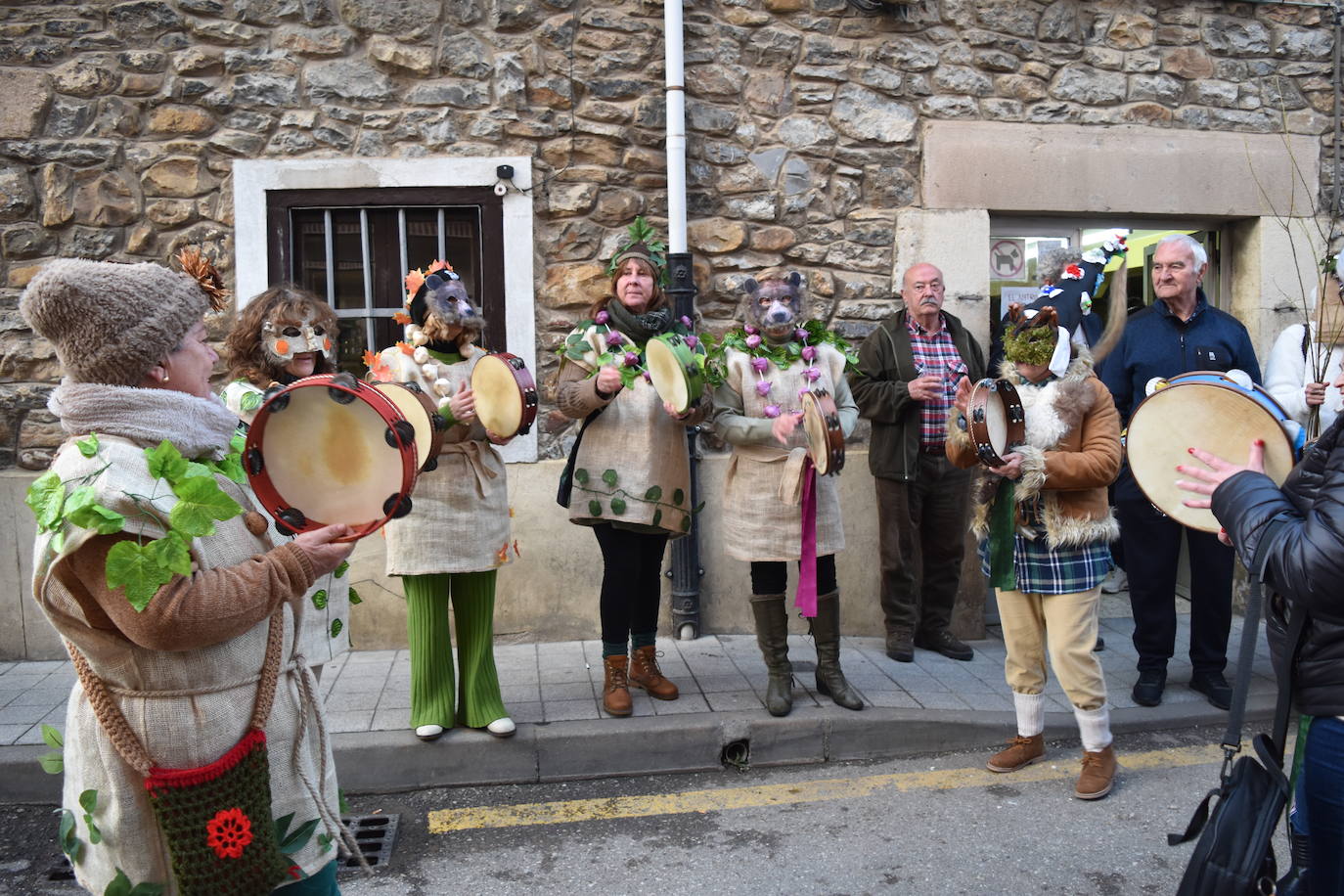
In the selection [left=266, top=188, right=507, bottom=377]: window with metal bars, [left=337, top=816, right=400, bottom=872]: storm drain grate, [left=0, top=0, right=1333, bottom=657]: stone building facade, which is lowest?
[left=337, top=816, right=400, bottom=872]: storm drain grate

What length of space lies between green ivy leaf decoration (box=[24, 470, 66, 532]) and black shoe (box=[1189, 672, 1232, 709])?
501cm

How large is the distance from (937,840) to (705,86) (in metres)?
4.26

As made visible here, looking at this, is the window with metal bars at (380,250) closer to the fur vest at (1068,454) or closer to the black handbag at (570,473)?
the black handbag at (570,473)

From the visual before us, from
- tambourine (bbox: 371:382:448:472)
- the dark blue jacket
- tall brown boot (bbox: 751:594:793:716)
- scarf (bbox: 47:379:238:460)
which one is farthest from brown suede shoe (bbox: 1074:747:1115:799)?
scarf (bbox: 47:379:238:460)

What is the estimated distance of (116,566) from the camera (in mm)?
1929

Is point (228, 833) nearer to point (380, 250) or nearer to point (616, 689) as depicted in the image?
point (616, 689)

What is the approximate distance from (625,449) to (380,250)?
7.42ft

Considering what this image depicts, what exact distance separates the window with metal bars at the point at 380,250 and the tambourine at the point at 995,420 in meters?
3.01

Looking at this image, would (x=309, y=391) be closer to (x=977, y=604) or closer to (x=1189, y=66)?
(x=977, y=604)

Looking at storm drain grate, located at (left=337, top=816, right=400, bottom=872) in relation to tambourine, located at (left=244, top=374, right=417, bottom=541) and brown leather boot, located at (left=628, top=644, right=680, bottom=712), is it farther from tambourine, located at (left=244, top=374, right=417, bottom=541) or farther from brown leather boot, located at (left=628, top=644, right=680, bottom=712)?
tambourine, located at (left=244, top=374, right=417, bottom=541)

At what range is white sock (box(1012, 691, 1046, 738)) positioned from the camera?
4.42 m

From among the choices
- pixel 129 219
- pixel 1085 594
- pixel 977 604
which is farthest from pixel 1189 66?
→ pixel 129 219

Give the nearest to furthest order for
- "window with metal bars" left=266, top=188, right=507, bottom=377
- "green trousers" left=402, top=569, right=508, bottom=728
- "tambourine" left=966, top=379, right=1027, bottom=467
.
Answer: "tambourine" left=966, top=379, right=1027, bottom=467 < "green trousers" left=402, top=569, right=508, bottom=728 < "window with metal bars" left=266, top=188, right=507, bottom=377

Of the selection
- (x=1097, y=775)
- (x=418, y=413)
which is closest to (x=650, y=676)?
(x=1097, y=775)
